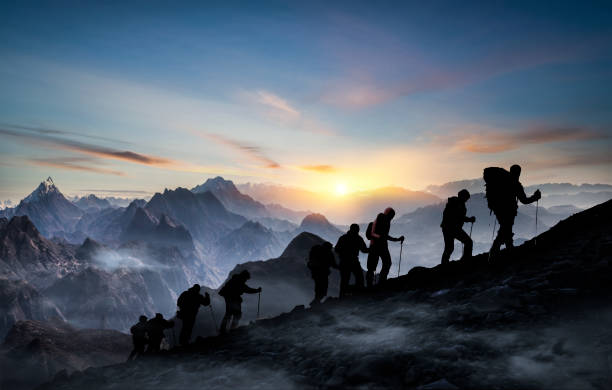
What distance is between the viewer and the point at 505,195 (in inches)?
408

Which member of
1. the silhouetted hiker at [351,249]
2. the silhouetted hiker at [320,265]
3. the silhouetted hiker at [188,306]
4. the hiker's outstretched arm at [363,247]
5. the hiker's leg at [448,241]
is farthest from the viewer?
the silhouetted hiker at [188,306]

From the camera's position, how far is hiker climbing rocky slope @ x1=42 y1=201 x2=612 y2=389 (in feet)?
17.8

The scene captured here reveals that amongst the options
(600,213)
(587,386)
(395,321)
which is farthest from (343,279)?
(600,213)

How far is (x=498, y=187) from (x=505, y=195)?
31 centimetres

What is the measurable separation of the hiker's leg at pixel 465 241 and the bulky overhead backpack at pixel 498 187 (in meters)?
1.32

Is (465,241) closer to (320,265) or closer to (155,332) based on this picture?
(320,265)

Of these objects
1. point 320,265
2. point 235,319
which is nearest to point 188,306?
point 235,319

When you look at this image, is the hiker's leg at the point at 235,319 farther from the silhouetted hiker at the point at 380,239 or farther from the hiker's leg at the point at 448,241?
the hiker's leg at the point at 448,241

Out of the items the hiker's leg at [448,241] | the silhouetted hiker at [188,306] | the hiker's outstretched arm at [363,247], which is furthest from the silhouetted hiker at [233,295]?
the hiker's leg at [448,241]

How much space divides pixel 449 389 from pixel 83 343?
14779 centimetres

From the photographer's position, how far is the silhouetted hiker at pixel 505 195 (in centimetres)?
1033

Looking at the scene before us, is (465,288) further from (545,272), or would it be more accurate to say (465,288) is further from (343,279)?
(343,279)

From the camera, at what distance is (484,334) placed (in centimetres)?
669

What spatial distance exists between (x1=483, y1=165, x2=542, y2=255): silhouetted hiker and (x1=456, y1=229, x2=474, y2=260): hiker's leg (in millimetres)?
1016
